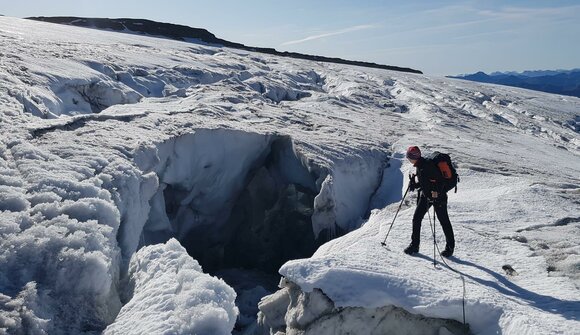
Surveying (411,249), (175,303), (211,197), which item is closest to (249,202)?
(211,197)

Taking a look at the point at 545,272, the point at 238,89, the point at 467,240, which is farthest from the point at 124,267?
the point at 238,89

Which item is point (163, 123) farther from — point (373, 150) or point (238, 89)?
point (238, 89)

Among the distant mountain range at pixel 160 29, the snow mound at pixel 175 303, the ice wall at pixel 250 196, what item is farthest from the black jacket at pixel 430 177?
the distant mountain range at pixel 160 29

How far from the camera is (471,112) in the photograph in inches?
722

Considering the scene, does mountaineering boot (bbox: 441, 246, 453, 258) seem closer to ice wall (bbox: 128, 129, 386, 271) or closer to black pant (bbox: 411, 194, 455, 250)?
black pant (bbox: 411, 194, 455, 250)

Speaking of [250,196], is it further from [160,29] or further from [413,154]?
[160,29]

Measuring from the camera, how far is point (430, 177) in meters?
5.01

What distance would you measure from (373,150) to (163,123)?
4255mm

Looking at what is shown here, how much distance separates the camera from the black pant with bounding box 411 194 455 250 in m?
5.09

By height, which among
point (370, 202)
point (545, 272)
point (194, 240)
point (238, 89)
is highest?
point (238, 89)

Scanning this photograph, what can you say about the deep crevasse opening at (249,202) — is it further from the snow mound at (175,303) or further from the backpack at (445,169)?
the snow mound at (175,303)

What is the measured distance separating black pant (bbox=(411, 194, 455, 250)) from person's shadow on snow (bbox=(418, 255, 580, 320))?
1.22ft

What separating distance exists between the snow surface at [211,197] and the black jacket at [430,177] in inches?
30.1

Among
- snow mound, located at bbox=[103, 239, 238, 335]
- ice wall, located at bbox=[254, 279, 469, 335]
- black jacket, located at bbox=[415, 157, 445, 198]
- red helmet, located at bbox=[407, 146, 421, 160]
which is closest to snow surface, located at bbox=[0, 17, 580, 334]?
snow mound, located at bbox=[103, 239, 238, 335]
